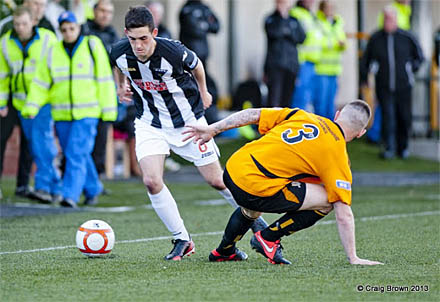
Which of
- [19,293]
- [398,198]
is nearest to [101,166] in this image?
[398,198]

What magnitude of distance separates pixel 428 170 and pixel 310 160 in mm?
10222

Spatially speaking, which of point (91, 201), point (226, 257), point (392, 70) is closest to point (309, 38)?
point (392, 70)

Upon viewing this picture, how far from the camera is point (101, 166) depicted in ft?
43.1

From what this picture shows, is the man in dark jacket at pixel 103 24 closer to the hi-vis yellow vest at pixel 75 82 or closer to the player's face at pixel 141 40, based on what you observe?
the hi-vis yellow vest at pixel 75 82

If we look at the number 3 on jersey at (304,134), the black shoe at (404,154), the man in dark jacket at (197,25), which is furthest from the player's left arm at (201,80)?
the black shoe at (404,154)

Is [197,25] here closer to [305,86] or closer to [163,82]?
[305,86]

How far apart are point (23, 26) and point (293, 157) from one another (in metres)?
6.31

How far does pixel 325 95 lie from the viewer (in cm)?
1744

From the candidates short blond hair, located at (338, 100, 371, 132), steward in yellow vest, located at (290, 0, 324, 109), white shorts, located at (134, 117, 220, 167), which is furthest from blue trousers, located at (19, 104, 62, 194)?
short blond hair, located at (338, 100, 371, 132)

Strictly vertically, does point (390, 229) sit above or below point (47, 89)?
below

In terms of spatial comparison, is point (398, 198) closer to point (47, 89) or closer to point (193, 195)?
point (193, 195)

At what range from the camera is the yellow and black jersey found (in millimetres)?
6559

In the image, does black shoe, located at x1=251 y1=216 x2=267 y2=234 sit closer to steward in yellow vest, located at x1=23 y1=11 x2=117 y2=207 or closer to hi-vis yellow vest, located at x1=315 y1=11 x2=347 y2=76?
steward in yellow vest, located at x1=23 y1=11 x2=117 y2=207

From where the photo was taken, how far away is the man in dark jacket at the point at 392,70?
56.9 ft
